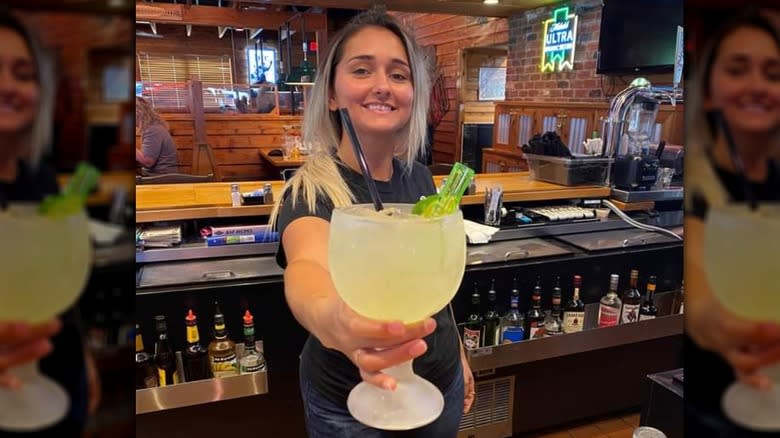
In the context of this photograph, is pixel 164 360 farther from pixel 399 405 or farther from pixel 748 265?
pixel 748 265

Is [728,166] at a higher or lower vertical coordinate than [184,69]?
lower

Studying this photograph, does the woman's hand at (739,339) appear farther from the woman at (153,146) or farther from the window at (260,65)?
the window at (260,65)

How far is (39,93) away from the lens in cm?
22

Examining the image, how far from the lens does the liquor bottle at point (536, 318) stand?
6.66 feet

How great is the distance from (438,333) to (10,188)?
0.93 meters

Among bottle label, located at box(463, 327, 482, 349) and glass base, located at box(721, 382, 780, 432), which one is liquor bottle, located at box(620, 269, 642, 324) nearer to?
bottle label, located at box(463, 327, 482, 349)

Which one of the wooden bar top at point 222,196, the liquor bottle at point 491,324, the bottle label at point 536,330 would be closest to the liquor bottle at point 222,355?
the wooden bar top at point 222,196

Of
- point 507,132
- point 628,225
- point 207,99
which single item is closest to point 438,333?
point 628,225

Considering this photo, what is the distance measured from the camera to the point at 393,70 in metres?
1.08

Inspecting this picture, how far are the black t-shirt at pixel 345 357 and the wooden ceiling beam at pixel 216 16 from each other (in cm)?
546

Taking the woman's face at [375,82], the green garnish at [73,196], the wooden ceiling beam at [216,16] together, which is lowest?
the green garnish at [73,196]

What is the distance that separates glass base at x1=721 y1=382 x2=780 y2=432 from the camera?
0.85 ft

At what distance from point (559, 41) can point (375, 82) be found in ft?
14.5

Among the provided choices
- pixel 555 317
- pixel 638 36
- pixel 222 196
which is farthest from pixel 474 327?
pixel 638 36
